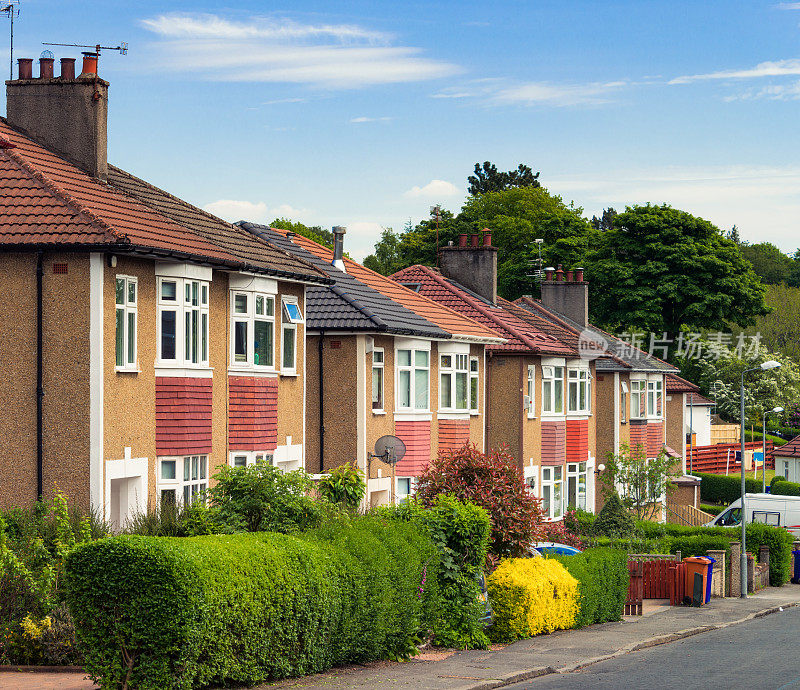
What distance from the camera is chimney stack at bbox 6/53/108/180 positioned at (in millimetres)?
23125

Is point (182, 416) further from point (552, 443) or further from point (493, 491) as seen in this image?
point (552, 443)

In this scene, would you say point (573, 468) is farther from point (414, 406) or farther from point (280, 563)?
point (280, 563)

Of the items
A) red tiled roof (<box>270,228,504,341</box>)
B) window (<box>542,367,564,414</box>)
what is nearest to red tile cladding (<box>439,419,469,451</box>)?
red tiled roof (<box>270,228,504,341</box>)

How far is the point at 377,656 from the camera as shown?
18.1 meters

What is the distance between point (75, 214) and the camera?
2014 cm

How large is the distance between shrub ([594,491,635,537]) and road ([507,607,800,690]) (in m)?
12.1

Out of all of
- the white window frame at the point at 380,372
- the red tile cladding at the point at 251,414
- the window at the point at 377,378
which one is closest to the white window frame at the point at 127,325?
the red tile cladding at the point at 251,414

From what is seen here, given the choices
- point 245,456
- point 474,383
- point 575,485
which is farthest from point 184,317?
point 575,485

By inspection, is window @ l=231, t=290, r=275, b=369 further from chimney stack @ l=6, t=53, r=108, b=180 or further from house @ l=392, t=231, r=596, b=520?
house @ l=392, t=231, r=596, b=520

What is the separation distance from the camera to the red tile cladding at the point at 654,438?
57934mm

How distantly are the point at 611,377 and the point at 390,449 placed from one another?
27289 millimetres

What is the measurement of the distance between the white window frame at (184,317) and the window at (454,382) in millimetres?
13440

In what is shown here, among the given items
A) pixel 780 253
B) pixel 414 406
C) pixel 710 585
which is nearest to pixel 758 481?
pixel 710 585

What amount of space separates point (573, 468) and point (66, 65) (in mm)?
28882
